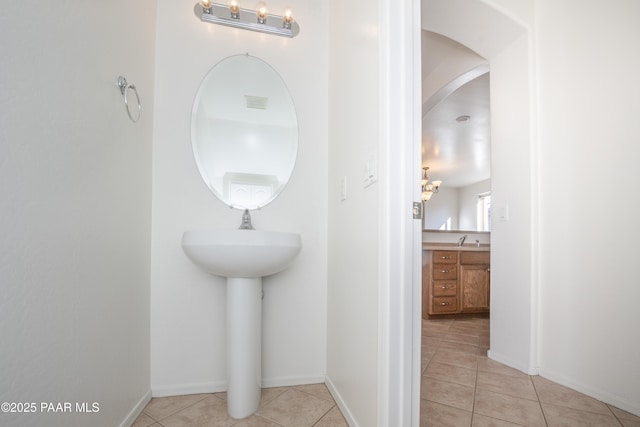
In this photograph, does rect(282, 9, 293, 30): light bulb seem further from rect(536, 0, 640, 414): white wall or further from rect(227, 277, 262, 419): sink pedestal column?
rect(536, 0, 640, 414): white wall

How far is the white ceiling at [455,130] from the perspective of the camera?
9.15ft

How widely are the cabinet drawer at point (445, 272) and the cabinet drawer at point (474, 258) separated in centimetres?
13

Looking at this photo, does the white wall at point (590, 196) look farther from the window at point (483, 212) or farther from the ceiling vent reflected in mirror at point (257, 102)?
the window at point (483, 212)

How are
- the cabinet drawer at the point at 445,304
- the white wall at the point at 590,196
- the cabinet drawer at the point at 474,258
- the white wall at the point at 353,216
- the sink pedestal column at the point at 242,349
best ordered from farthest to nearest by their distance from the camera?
1. the cabinet drawer at the point at 474,258
2. the cabinet drawer at the point at 445,304
3. the white wall at the point at 590,196
4. the sink pedestal column at the point at 242,349
5. the white wall at the point at 353,216

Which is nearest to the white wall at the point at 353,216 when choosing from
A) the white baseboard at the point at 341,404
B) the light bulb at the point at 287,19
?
the white baseboard at the point at 341,404

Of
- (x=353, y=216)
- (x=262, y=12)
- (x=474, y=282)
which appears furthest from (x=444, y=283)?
(x=262, y=12)

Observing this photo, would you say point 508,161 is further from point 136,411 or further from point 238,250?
point 136,411

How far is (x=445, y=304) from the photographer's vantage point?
131 inches

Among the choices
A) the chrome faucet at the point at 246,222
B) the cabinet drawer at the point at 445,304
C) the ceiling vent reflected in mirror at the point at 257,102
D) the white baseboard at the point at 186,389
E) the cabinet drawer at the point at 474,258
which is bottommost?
the cabinet drawer at the point at 445,304

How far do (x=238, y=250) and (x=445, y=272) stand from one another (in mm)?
2790

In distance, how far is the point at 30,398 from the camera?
733 millimetres

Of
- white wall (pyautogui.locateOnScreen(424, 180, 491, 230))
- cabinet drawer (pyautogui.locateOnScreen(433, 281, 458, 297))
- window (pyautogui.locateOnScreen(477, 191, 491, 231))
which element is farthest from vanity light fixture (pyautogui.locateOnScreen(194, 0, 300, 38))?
window (pyautogui.locateOnScreen(477, 191, 491, 231))

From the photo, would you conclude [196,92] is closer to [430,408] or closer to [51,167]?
[51,167]

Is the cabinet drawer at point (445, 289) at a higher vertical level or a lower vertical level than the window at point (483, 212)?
lower
